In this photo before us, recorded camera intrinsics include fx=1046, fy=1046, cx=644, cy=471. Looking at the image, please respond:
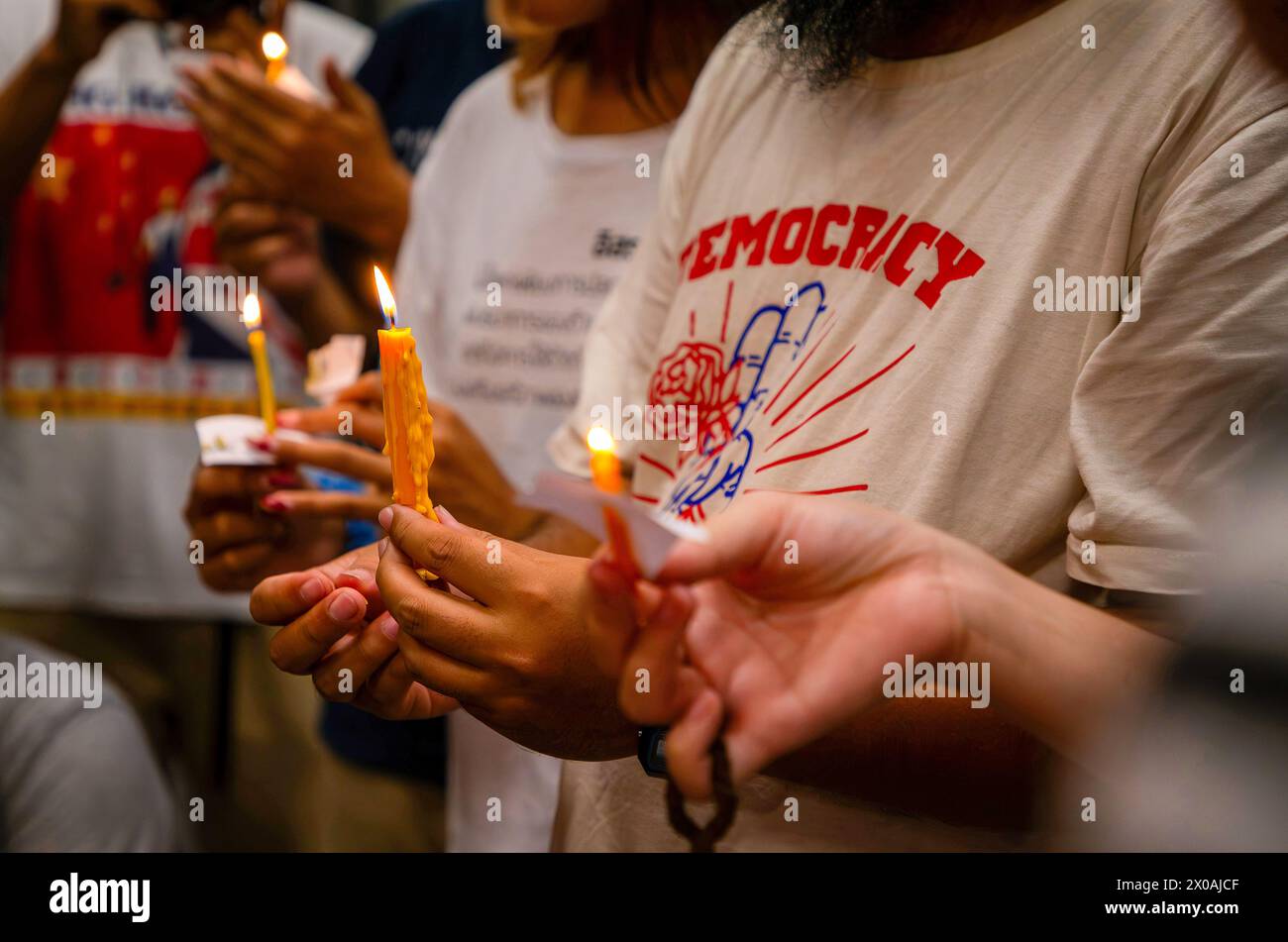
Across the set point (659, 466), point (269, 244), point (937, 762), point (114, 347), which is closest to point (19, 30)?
point (114, 347)

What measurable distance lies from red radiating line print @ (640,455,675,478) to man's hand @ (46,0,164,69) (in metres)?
1.14

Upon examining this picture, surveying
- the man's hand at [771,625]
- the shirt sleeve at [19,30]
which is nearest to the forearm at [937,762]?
the man's hand at [771,625]

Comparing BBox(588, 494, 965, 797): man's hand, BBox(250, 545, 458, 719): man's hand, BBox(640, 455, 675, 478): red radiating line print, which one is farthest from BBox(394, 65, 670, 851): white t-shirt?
BBox(588, 494, 965, 797): man's hand

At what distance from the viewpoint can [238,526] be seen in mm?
1146

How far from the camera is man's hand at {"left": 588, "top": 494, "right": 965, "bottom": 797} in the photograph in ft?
1.76

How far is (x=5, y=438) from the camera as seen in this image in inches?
77.3

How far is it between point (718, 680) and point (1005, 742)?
10.6 inches

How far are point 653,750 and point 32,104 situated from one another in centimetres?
156

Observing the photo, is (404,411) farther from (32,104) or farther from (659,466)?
(32,104)

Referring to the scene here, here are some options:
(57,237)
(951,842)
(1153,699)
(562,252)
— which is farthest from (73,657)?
(1153,699)

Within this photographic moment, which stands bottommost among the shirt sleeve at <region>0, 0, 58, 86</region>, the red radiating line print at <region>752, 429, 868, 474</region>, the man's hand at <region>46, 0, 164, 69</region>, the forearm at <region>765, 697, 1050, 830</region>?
the forearm at <region>765, 697, 1050, 830</region>

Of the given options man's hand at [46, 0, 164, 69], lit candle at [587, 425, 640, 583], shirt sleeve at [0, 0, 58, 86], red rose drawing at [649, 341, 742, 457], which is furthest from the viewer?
shirt sleeve at [0, 0, 58, 86]

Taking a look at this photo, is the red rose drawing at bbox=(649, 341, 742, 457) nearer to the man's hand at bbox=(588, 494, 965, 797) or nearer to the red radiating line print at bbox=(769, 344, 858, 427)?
the red radiating line print at bbox=(769, 344, 858, 427)
